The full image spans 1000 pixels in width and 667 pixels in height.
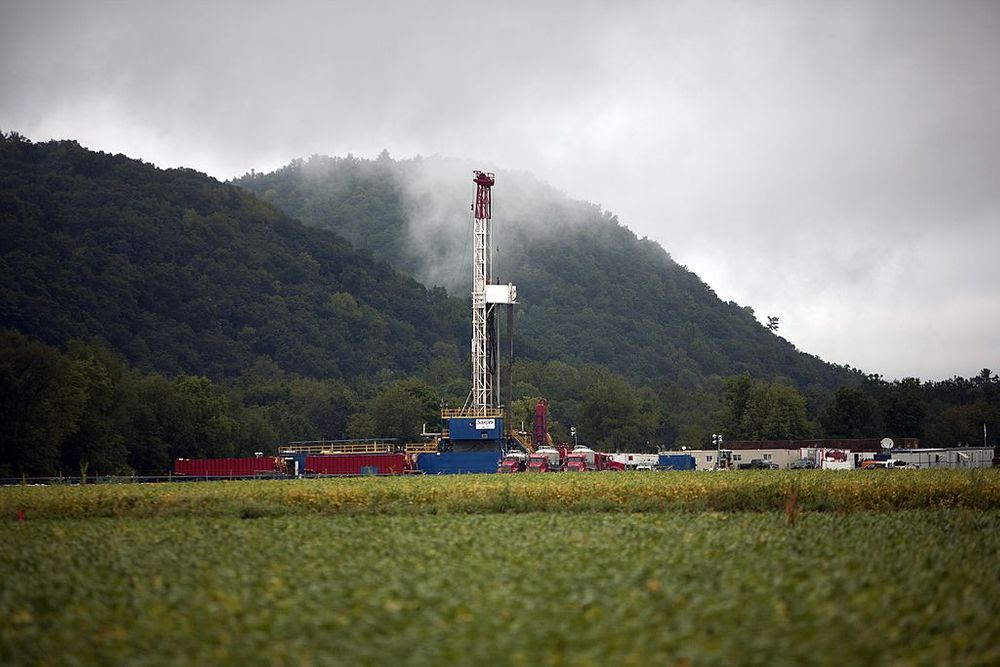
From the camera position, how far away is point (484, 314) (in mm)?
79750

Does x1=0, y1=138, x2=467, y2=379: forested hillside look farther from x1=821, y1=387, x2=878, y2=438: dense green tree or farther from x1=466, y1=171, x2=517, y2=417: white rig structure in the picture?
x1=821, y1=387, x2=878, y2=438: dense green tree

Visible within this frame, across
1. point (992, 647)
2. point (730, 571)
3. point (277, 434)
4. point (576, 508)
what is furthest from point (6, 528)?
point (277, 434)

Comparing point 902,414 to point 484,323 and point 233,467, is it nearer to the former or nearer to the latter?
point 484,323

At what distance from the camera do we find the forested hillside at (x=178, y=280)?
140750 mm

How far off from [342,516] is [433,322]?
545ft

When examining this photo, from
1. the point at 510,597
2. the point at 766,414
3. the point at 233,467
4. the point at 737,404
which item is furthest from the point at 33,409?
the point at 737,404

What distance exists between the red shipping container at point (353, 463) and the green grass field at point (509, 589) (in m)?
40.7

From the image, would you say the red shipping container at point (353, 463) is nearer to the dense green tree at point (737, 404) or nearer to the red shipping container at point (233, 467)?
the red shipping container at point (233, 467)

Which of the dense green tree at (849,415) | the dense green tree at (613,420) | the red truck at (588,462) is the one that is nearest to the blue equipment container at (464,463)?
the red truck at (588,462)

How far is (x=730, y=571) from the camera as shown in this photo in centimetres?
1791

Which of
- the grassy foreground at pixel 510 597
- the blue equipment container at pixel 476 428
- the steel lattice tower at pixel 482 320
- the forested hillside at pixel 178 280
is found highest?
the forested hillside at pixel 178 280

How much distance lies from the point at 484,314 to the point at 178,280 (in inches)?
3790

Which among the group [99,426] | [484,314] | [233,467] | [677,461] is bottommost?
[233,467]

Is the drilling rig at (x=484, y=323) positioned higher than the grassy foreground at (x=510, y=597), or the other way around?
the drilling rig at (x=484, y=323)
